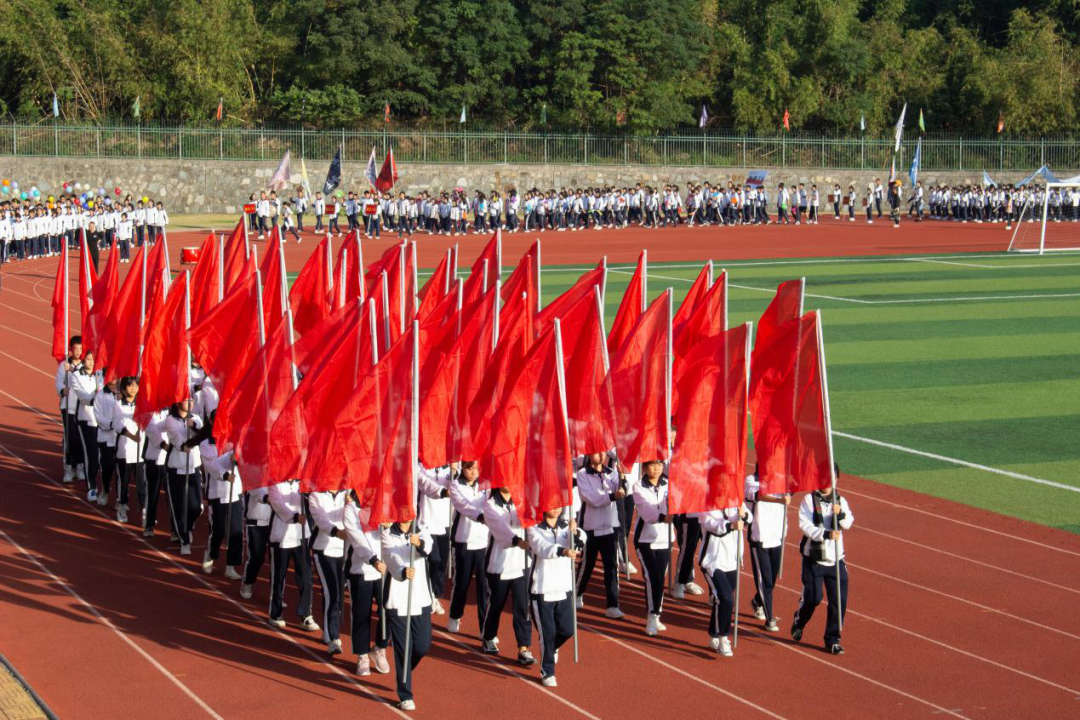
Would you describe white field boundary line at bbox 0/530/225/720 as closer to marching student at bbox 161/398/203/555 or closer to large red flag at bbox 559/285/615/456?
marching student at bbox 161/398/203/555

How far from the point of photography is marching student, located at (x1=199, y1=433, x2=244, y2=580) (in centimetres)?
1209

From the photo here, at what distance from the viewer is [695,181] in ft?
189

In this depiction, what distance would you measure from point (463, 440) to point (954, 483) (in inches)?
270

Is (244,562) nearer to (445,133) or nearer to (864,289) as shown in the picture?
(864,289)

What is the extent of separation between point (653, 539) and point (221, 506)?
13.3 ft

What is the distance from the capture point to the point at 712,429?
34.8 ft

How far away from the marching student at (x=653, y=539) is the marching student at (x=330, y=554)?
2.38 metres

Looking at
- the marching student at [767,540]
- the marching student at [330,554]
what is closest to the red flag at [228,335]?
the marching student at [330,554]

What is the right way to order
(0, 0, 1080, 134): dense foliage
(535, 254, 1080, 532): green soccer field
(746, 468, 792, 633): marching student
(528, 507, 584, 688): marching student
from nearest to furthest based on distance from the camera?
(528, 507, 584, 688): marching student
(746, 468, 792, 633): marching student
(535, 254, 1080, 532): green soccer field
(0, 0, 1080, 134): dense foliage

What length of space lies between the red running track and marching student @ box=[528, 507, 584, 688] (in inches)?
12.1

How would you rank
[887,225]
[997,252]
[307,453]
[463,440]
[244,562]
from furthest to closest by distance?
1. [887,225]
2. [997,252]
3. [244,562]
4. [463,440]
5. [307,453]

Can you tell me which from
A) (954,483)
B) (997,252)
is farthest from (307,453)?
(997,252)

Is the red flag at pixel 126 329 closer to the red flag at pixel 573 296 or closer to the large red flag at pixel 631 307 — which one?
the red flag at pixel 573 296

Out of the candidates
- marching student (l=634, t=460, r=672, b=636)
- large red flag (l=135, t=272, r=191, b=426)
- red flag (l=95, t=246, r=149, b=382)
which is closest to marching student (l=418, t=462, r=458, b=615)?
marching student (l=634, t=460, r=672, b=636)
